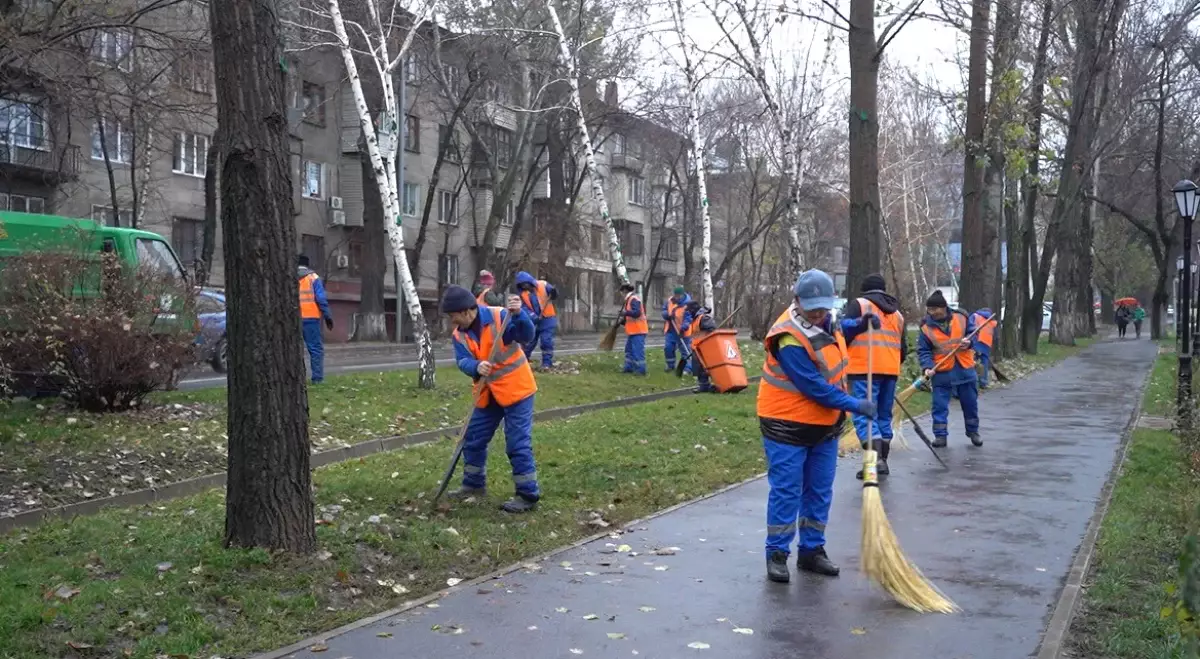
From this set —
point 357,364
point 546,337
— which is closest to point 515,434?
point 546,337

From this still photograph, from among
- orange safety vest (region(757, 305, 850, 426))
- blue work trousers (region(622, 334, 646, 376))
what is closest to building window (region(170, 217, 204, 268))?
blue work trousers (region(622, 334, 646, 376))

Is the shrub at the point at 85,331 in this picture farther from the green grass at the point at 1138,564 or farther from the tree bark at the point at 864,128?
the tree bark at the point at 864,128

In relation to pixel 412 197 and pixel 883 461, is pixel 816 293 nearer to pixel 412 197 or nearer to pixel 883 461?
pixel 883 461

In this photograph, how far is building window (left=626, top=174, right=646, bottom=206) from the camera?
63.4 meters

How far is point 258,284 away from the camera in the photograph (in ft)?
22.7

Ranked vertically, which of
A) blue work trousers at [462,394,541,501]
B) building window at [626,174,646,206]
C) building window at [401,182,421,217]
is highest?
building window at [626,174,646,206]

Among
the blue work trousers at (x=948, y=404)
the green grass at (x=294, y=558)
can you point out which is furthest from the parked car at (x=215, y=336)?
the blue work trousers at (x=948, y=404)

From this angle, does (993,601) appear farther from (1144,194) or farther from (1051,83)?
(1144,194)

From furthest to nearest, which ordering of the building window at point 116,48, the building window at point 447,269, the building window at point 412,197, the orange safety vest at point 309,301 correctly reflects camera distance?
1. the building window at point 447,269
2. the building window at point 412,197
3. the orange safety vest at point 309,301
4. the building window at point 116,48

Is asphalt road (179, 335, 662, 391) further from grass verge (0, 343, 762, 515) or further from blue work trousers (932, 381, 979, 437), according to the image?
blue work trousers (932, 381, 979, 437)

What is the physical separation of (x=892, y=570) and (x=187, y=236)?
1433 inches

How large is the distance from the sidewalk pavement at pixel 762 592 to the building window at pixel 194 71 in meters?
9.53

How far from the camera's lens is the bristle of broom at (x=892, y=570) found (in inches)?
259

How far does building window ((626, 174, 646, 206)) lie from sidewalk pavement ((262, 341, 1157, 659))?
174ft
